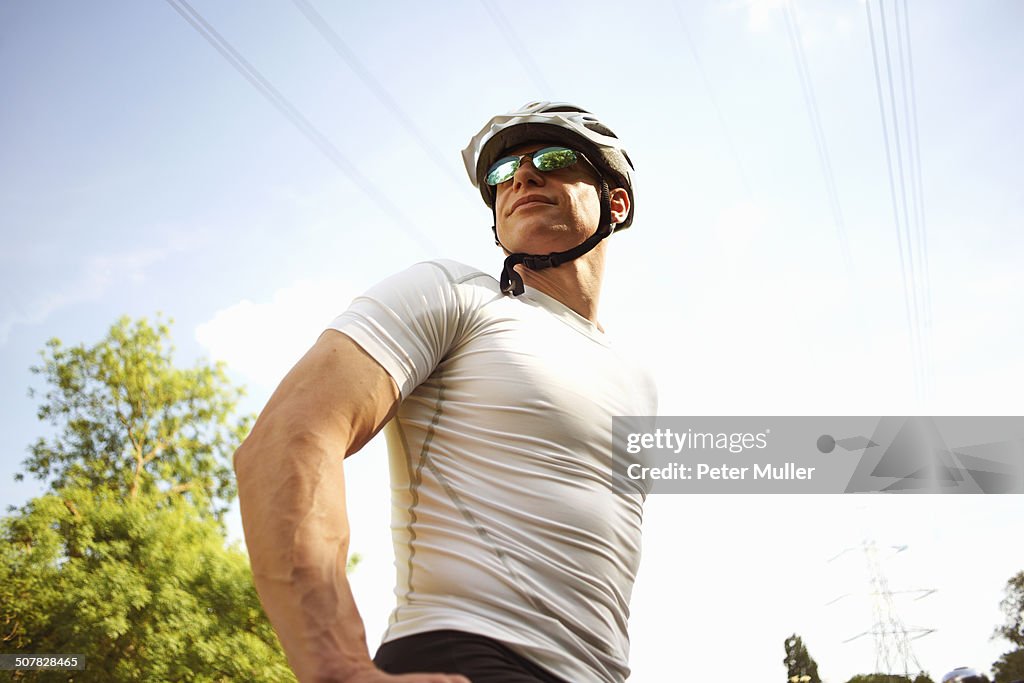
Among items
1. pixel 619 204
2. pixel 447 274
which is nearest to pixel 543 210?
pixel 619 204

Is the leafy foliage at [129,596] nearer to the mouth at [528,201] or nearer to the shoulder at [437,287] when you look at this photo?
the mouth at [528,201]

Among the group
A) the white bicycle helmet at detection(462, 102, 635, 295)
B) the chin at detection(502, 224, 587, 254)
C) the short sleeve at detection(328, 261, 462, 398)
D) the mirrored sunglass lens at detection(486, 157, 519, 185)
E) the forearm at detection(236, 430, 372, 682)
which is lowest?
the forearm at detection(236, 430, 372, 682)

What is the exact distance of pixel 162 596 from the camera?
17875 mm

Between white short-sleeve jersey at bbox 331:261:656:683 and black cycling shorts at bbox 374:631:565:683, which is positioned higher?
white short-sleeve jersey at bbox 331:261:656:683

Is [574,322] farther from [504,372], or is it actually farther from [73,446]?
[73,446]

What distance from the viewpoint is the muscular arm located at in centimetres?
101

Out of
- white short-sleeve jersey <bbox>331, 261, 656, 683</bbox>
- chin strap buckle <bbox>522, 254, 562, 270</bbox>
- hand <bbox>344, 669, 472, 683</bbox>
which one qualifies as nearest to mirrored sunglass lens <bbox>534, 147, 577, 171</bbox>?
chin strap buckle <bbox>522, 254, 562, 270</bbox>

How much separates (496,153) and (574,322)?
2.55ft

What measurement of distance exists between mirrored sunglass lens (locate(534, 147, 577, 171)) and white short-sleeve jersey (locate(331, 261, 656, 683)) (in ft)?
2.51

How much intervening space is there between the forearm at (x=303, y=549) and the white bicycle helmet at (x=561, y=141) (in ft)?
3.89

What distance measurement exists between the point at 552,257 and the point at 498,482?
885 mm

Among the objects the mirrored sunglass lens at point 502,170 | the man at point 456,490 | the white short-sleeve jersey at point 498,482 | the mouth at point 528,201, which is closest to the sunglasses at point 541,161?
the mirrored sunglass lens at point 502,170

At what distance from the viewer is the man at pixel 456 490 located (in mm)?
1076

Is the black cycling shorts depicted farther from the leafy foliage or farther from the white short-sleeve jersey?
the leafy foliage
